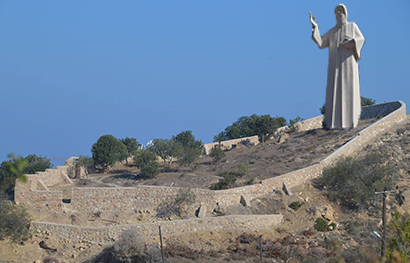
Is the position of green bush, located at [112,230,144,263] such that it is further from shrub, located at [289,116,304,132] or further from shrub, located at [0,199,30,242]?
shrub, located at [289,116,304,132]

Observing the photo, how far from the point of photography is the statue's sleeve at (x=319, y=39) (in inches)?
1079

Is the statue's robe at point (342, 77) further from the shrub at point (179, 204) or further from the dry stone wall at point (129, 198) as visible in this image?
the shrub at point (179, 204)

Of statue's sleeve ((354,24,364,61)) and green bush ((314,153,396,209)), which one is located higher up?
statue's sleeve ((354,24,364,61))

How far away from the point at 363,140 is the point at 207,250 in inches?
693

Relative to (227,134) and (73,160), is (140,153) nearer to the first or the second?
(73,160)

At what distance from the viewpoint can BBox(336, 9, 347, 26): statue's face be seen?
27125 mm

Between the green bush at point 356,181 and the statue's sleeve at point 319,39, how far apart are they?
26.0ft

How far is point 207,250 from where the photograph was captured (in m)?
24.5

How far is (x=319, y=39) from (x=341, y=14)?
1.74 meters

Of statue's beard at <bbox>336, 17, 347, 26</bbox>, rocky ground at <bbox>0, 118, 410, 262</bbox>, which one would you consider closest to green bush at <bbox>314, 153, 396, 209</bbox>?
rocky ground at <bbox>0, 118, 410, 262</bbox>

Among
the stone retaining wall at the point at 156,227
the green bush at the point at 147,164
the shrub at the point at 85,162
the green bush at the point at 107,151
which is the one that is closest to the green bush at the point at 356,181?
the stone retaining wall at the point at 156,227

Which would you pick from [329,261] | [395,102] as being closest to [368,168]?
[329,261]

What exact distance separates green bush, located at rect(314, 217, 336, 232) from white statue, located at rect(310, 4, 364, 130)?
5217 mm

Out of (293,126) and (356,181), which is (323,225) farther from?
(293,126)
